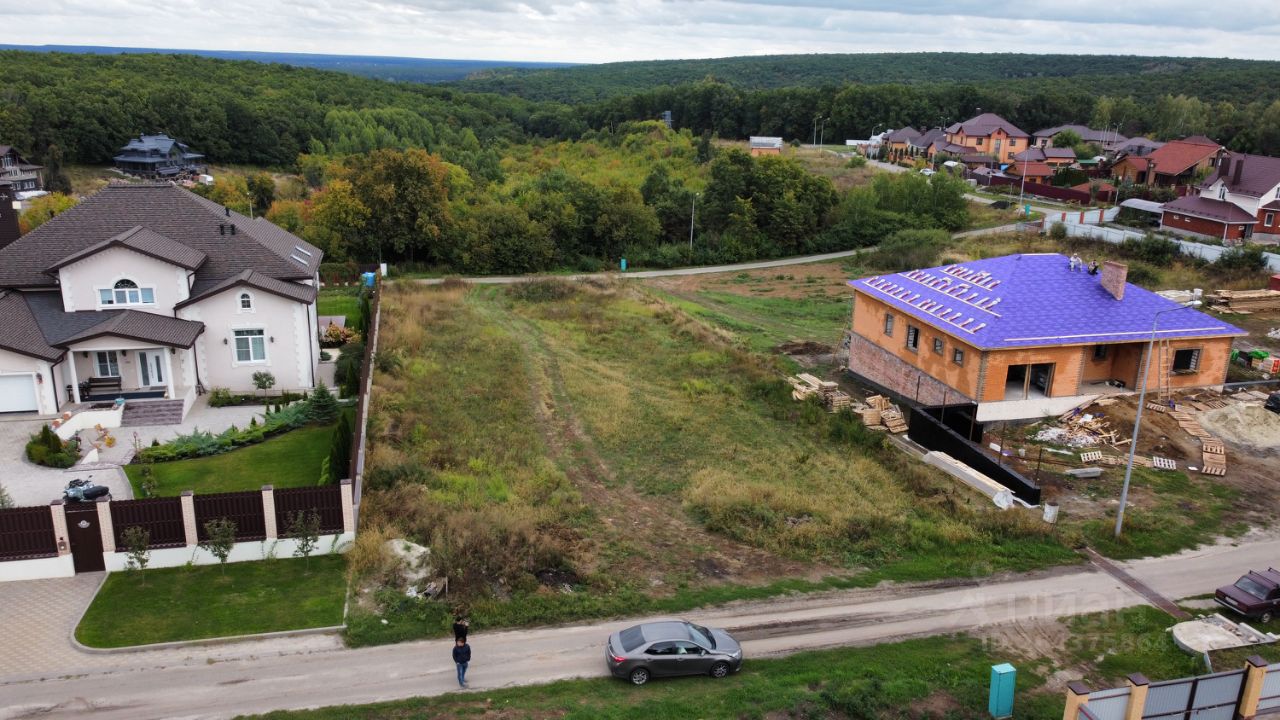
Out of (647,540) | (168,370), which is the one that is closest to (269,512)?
(647,540)

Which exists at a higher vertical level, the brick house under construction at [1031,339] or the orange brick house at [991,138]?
the orange brick house at [991,138]

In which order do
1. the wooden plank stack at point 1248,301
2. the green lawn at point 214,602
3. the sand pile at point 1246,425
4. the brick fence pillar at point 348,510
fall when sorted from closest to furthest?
the green lawn at point 214,602 < the brick fence pillar at point 348,510 < the sand pile at point 1246,425 < the wooden plank stack at point 1248,301

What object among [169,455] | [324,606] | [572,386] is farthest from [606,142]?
[324,606]

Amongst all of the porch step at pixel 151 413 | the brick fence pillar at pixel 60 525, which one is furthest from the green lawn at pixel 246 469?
the brick fence pillar at pixel 60 525

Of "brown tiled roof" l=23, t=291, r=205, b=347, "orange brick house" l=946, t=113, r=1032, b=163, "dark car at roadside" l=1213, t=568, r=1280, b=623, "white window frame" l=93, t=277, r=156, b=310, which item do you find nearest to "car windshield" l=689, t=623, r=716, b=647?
"dark car at roadside" l=1213, t=568, r=1280, b=623

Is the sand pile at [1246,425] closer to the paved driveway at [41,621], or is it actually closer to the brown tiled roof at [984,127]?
the paved driveway at [41,621]

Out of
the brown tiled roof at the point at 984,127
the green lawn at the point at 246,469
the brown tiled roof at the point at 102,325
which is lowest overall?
the green lawn at the point at 246,469

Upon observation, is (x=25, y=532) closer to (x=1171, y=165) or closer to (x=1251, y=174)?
(x=1251, y=174)

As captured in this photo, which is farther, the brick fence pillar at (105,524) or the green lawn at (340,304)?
the green lawn at (340,304)

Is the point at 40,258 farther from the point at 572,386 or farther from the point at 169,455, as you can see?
the point at 572,386
